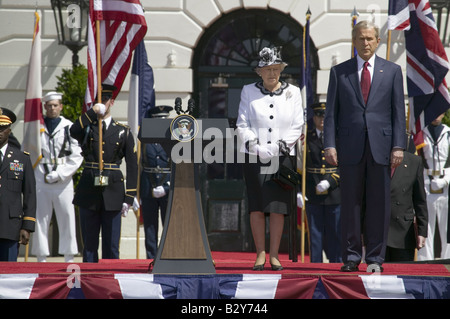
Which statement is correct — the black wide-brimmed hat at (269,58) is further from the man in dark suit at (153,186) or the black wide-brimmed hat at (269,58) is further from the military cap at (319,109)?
the man in dark suit at (153,186)

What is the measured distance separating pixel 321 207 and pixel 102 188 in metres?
2.61

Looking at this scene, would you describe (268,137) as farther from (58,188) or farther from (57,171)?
(58,188)

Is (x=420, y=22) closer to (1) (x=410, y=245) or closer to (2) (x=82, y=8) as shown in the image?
(1) (x=410, y=245)

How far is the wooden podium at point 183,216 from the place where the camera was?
19.9ft

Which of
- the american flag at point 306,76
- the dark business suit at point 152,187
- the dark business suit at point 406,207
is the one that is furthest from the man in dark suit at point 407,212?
the dark business suit at point 152,187

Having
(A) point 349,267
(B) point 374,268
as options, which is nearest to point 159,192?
(A) point 349,267

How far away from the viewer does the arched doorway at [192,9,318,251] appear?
1247 cm

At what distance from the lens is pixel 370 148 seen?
621 cm

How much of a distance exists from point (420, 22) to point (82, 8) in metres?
4.96

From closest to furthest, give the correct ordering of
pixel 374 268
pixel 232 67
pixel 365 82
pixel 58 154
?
pixel 374 268, pixel 365 82, pixel 58 154, pixel 232 67

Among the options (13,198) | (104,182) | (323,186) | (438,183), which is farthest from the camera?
(438,183)

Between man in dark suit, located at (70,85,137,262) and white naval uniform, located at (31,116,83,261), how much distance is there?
1.30 metres

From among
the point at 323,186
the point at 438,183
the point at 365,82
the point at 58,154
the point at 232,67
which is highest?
the point at 232,67

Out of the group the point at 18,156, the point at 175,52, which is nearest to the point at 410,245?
the point at 18,156
